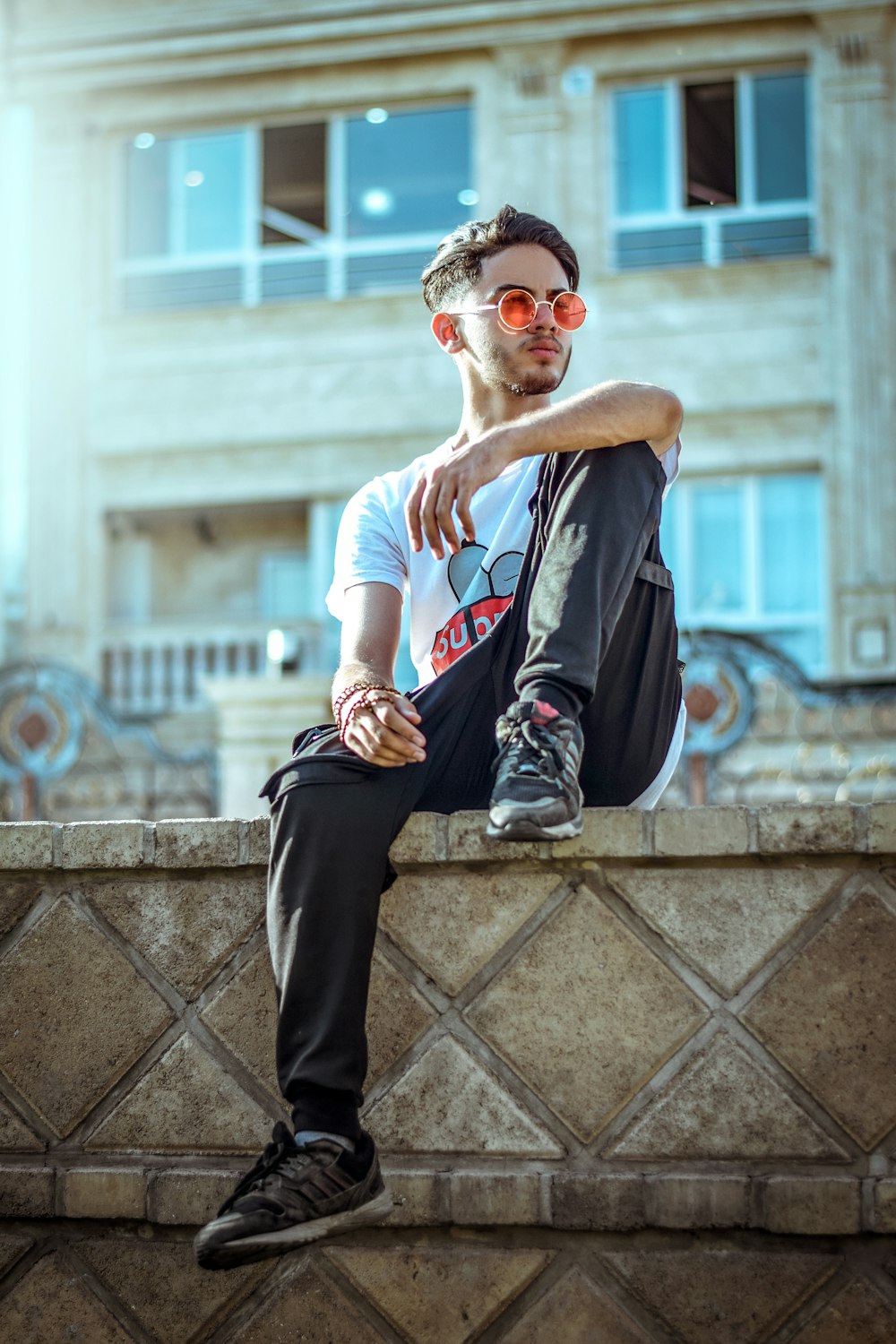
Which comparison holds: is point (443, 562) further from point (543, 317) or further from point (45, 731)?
point (45, 731)

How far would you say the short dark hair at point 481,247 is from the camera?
316 centimetres

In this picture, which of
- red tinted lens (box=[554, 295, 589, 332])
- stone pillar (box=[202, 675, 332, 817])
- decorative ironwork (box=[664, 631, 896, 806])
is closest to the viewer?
red tinted lens (box=[554, 295, 589, 332])

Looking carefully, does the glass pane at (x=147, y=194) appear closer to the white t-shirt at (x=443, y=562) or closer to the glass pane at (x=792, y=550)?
the glass pane at (x=792, y=550)

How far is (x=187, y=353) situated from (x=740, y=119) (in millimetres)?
5360

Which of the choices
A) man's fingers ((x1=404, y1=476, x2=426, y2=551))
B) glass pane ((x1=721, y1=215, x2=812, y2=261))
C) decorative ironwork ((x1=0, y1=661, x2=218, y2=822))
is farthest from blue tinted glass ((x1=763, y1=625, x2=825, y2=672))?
man's fingers ((x1=404, y1=476, x2=426, y2=551))

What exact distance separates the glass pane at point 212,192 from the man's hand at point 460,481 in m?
12.7

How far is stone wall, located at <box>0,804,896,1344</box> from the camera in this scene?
2281mm

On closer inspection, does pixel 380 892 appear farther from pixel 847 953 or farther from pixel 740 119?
pixel 740 119

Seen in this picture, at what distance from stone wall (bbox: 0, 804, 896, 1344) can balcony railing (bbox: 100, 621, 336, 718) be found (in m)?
11.1

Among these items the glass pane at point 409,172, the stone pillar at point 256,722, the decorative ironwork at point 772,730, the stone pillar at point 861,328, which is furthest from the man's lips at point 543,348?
the glass pane at point 409,172

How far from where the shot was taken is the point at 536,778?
7.36 feet

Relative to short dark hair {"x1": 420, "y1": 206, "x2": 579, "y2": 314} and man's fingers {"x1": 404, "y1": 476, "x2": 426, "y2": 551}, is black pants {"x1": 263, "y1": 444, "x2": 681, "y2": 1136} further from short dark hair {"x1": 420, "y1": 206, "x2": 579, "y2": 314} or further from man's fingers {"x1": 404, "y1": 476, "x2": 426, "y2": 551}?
short dark hair {"x1": 420, "y1": 206, "x2": 579, "y2": 314}

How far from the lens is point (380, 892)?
94.0 inches

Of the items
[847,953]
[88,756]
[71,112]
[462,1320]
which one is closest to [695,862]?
[847,953]
